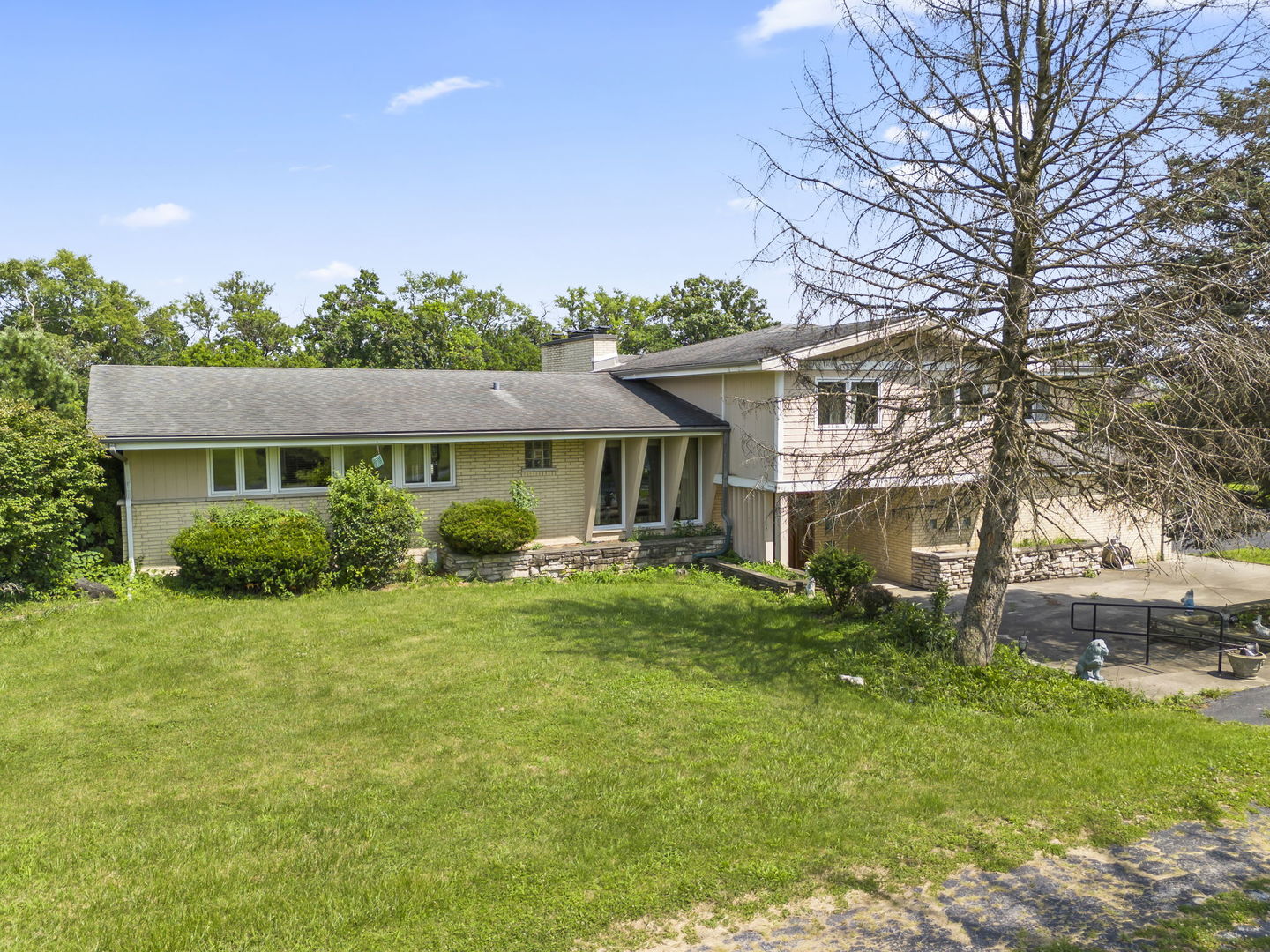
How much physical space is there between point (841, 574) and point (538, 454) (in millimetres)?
8204

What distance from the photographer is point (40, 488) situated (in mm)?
13086

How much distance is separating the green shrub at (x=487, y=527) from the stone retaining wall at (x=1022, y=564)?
8.73 metres

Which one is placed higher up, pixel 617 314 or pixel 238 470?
pixel 617 314

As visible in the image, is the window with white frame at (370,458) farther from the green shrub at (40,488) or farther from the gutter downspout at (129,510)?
the green shrub at (40,488)

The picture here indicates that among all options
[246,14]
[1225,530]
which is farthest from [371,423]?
[1225,530]

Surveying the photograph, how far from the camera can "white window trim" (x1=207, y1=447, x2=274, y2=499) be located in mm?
16094

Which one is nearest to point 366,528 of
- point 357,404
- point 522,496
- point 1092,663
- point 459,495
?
point 459,495

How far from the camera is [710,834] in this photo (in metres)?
6.29

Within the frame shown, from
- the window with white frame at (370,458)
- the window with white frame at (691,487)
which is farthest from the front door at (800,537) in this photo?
the window with white frame at (370,458)

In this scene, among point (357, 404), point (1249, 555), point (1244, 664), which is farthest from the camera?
point (1249, 555)

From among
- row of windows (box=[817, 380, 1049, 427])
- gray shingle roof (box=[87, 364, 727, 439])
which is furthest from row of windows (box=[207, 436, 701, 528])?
row of windows (box=[817, 380, 1049, 427])

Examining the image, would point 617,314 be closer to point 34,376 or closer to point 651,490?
point 651,490

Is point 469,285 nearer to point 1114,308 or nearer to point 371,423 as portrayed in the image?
point 371,423

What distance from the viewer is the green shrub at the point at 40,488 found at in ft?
41.6
